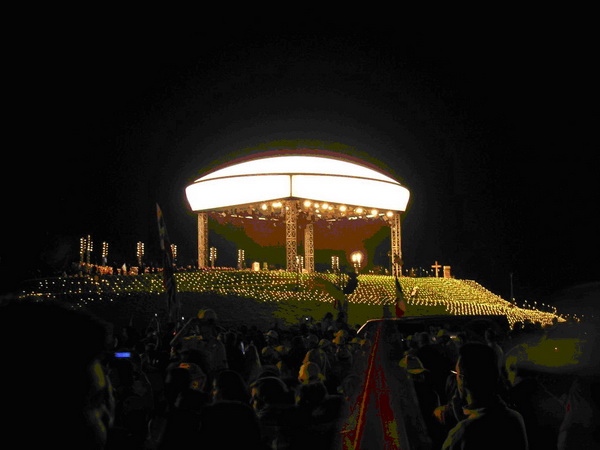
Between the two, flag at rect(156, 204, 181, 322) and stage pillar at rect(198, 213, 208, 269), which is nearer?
flag at rect(156, 204, 181, 322)

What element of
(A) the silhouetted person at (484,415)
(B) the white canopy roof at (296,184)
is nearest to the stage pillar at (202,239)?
(B) the white canopy roof at (296,184)

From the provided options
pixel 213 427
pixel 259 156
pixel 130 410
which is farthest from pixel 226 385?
pixel 259 156

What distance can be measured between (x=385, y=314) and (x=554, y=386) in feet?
52.3

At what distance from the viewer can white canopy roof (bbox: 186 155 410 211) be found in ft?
98.9

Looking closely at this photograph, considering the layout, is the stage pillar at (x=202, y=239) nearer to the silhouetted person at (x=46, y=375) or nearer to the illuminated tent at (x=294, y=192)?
the illuminated tent at (x=294, y=192)

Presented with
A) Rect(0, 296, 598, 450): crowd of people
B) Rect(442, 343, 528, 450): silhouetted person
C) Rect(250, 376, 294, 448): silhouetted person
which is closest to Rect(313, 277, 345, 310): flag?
Rect(0, 296, 598, 450): crowd of people

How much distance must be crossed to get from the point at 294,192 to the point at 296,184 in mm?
463

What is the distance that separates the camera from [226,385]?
357 cm

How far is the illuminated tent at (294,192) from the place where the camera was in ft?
98.9

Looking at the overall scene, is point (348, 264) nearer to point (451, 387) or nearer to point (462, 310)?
point (462, 310)

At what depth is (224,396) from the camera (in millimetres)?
3539

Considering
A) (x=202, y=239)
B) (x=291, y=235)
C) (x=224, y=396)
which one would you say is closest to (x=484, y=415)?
(x=224, y=396)

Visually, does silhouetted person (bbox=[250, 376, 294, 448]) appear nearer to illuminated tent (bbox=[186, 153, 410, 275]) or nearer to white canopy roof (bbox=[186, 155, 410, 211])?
illuminated tent (bbox=[186, 153, 410, 275])

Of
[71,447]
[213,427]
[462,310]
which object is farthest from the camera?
[462,310]
